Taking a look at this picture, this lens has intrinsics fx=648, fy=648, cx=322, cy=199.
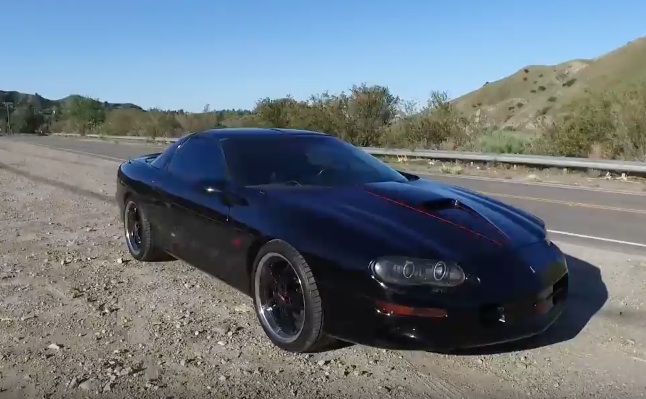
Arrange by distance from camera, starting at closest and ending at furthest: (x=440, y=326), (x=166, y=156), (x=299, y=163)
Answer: (x=440, y=326), (x=299, y=163), (x=166, y=156)

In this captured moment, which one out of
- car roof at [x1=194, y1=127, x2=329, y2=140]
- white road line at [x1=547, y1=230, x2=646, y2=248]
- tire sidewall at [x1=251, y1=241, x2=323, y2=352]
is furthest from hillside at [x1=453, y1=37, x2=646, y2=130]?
tire sidewall at [x1=251, y1=241, x2=323, y2=352]

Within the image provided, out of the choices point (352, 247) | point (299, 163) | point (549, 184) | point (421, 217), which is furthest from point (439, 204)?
point (549, 184)

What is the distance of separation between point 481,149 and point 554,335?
20.5 metres

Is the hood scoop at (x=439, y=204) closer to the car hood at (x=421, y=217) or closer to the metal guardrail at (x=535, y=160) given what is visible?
the car hood at (x=421, y=217)

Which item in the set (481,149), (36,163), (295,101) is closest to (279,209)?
(36,163)

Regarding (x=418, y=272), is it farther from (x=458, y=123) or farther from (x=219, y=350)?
(x=458, y=123)

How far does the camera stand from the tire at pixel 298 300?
12.0ft

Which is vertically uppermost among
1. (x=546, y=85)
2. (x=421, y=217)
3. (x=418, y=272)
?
(x=546, y=85)

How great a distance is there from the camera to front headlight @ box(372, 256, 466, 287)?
133 inches

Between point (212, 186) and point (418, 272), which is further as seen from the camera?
point (212, 186)

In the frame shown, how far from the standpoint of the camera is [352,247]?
3566 millimetres

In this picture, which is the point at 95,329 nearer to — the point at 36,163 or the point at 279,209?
the point at 279,209

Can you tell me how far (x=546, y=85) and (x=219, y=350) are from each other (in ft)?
364

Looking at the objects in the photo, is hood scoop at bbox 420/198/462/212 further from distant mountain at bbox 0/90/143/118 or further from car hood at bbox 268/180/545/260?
distant mountain at bbox 0/90/143/118
